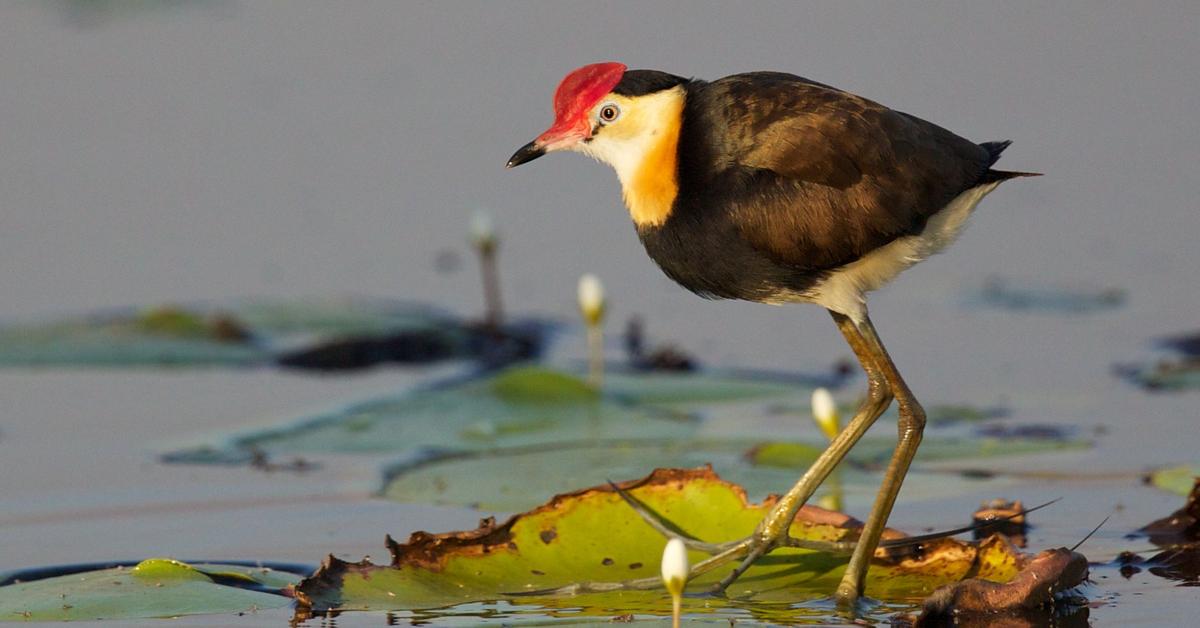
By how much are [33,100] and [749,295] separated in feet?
25.5

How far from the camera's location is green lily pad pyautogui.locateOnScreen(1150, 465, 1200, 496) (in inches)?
258

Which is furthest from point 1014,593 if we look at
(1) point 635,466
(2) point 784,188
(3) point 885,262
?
(1) point 635,466

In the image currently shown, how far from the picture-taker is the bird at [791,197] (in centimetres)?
552

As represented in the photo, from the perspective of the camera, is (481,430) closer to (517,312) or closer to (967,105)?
(517,312)

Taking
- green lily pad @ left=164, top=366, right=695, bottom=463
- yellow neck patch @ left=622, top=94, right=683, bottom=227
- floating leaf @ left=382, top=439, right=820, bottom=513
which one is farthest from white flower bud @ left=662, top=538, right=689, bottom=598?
green lily pad @ left=164, top=366, right=695, bottom=463

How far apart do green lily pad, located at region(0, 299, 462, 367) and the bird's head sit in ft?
10.6

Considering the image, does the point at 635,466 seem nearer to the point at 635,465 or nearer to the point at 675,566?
the point at 635,465

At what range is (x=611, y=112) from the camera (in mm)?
5863

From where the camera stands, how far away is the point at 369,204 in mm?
10906

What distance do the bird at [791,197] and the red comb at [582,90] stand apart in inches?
1.1

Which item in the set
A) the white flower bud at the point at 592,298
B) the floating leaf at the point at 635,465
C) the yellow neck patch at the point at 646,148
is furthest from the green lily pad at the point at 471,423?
the yellow neck patch at the point at 646,148

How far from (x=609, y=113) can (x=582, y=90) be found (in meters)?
0.11

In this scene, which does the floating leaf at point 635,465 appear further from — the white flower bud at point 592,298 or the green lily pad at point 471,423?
the white flower bud at point 592,298

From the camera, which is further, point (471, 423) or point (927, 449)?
point (471, 423)
